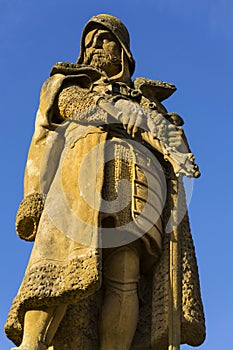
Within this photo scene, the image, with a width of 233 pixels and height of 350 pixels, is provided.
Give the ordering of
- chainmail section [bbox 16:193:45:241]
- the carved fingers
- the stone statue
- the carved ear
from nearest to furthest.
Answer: the stone statue < chainmail section [bbox 16:193:45:241] < the carved fingers < the carved ear

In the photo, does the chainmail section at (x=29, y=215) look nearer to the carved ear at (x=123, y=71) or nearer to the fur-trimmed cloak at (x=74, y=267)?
the fur-trimmed cloak at (x=74, y=267)

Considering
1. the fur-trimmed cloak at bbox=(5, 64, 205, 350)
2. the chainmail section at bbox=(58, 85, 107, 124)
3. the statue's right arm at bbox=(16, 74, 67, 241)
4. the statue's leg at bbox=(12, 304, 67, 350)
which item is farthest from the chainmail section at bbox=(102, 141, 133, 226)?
the statue's leg at bbox=(12, 304, 67, 350)

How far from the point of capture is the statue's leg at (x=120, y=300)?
9.41 metres

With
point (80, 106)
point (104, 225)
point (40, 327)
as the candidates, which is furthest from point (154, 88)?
point (40, 327)

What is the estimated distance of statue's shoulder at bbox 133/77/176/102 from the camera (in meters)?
10.8

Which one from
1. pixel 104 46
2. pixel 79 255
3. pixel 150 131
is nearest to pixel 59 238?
pixel 79 255

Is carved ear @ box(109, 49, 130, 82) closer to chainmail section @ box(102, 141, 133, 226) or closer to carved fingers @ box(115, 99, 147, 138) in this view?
carved fingers @ box(115, 99, 147, 138)

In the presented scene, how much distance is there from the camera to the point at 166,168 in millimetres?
10383

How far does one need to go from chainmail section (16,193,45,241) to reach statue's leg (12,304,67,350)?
92cm

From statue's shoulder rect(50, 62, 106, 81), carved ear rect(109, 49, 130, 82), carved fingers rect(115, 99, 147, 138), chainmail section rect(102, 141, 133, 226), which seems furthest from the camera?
carved ear rect(109, 49, 130, 82)

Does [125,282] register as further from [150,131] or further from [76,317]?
[150,131]

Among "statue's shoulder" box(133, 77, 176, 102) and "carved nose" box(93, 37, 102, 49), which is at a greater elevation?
"carved nose" box(93, 37, 102, 49)

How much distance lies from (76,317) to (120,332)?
41 cm

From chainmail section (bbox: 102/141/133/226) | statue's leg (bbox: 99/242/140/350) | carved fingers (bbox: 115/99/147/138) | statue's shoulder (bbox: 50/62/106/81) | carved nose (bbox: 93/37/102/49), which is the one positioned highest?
carved nose (bbox: 93/37/102/49)
